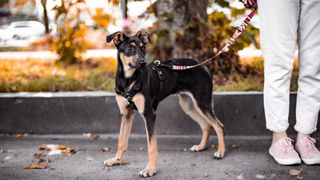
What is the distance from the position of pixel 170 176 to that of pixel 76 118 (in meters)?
1.79

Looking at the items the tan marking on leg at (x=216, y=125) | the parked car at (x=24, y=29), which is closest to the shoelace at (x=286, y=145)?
the tan marking on leg at (x=216, y=125)

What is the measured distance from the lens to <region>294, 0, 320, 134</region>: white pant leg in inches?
149

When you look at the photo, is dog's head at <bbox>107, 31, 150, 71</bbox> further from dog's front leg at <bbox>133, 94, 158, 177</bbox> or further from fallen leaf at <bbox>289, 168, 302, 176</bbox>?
fallen leaf at <bbox>289, 168, 302, 176</bbox>

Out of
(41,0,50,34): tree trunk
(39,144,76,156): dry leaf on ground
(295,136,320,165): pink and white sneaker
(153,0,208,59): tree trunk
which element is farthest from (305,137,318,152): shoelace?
(41,0,50,34): tree trunk

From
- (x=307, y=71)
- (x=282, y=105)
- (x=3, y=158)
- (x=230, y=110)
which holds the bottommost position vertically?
(x=3, y=158)

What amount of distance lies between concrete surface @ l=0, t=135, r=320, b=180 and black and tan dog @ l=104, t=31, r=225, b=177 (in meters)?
0.16

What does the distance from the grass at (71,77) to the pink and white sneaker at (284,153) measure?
3.81 ft

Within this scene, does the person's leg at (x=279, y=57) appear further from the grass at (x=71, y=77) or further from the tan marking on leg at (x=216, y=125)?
the grass at (x=71, y=77)

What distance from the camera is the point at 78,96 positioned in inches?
202

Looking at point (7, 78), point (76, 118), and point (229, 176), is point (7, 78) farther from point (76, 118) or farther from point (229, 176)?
point (229, 176)

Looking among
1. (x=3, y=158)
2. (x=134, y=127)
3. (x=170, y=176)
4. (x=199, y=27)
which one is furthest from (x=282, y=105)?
(x=3, y=158)

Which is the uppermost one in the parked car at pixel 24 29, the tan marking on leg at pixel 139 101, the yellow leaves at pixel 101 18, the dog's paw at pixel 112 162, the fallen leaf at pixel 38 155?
the yellow leaves at pixel 101 18

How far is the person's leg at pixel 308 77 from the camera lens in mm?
3796

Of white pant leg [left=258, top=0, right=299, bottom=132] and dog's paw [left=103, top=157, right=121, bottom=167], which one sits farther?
dog's paw [left=103, top=157, right=121, bottom=167]
